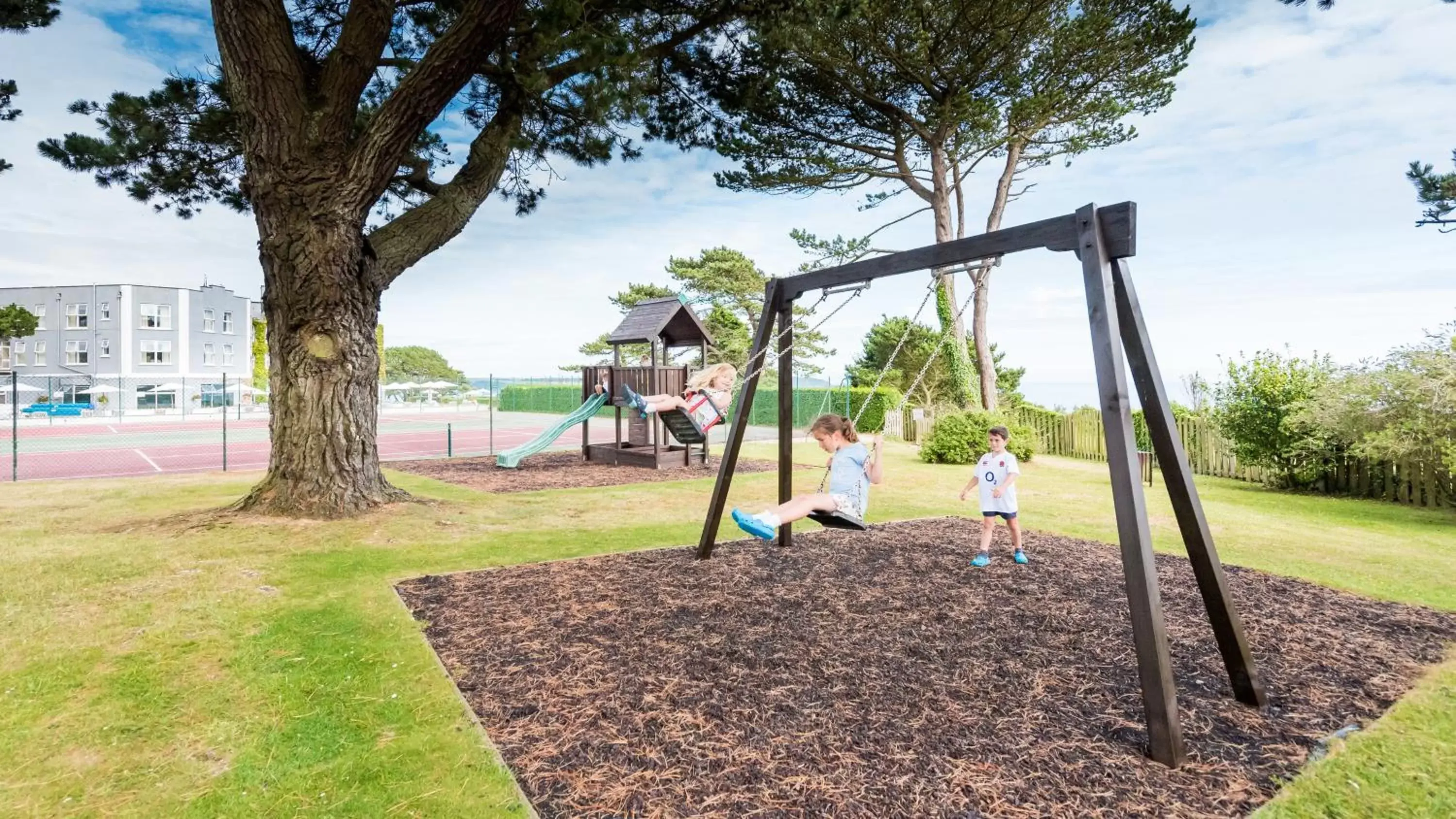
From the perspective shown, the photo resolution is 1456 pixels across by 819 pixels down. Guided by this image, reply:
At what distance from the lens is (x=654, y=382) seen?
46.2 ft

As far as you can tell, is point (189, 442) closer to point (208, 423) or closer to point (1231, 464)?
point (208, 423)

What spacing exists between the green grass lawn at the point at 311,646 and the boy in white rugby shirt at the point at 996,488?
2147mm

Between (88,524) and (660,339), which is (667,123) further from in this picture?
(88,524)

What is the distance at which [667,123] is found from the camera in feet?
38.2

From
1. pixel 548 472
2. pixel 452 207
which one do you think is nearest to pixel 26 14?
pixel 452 207

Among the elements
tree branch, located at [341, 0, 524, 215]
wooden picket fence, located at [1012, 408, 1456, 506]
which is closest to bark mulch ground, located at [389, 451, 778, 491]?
tree branch, located at [341, 0, 524, 215]

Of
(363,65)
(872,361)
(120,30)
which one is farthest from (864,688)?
(872,361)

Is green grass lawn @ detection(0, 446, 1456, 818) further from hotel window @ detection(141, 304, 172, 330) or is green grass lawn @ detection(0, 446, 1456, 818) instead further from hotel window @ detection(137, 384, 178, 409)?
hotel window @ detection(141, 304, 172, 330)

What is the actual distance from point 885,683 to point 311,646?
322 centimetres

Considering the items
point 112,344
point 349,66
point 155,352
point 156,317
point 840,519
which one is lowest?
point 840,519

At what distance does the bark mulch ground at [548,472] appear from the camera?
1204 cm

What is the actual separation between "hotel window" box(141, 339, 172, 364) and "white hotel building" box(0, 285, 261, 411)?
0.03 meters

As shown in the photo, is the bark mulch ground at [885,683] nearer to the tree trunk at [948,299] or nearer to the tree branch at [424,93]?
the tree branch at [424,93]

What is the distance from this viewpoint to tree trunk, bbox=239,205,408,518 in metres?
7.97
